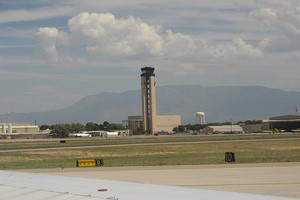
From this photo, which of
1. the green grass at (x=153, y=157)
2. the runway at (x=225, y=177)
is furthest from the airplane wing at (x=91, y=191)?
the green grass at (x=153, y=157)

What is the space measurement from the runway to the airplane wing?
12.7 metres

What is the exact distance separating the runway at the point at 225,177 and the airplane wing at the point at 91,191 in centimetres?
1267

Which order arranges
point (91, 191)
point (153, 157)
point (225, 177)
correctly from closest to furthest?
point (91, 191)
point (225, 177)
point (153, 157)

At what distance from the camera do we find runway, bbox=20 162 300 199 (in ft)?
73.5

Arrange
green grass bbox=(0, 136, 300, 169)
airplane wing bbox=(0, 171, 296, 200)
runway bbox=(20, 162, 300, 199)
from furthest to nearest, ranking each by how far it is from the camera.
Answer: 1. green grass bbox=(0, 136, 300, 169)
2. runway bbox=(20, 162, 300, 199)
3. airplane wing bbox=(0, 171, 296, 200)

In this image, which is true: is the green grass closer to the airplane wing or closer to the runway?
the runway

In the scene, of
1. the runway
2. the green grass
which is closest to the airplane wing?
the runway

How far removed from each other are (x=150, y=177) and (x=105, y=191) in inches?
788

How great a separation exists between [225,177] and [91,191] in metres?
19.8

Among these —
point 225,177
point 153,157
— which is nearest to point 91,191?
point 225,177

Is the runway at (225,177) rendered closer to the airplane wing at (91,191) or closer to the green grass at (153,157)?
the green grass at (153,157)

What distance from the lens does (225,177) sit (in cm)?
2731

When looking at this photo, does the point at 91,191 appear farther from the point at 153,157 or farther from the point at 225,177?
the point at 153,157

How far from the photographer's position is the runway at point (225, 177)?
882 inches
